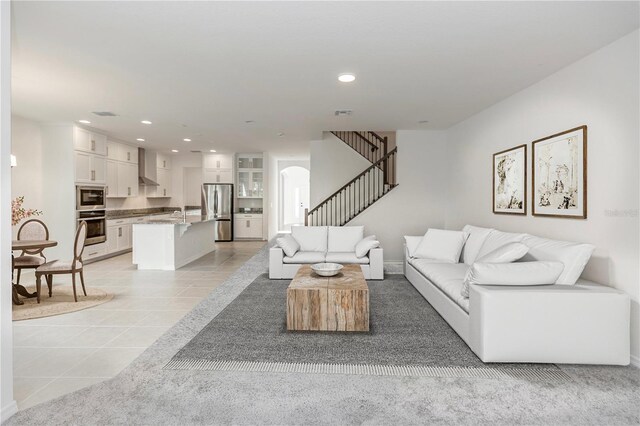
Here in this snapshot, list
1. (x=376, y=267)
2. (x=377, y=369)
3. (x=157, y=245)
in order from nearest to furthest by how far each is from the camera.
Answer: (x=377, y=369) < (x=376, y=267) < (x=157, y=245)

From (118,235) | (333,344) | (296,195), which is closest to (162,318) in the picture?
(333,344)

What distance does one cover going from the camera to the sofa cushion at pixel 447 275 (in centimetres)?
345

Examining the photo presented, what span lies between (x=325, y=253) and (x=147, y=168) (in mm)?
6434

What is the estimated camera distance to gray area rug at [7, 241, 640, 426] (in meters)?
2.13

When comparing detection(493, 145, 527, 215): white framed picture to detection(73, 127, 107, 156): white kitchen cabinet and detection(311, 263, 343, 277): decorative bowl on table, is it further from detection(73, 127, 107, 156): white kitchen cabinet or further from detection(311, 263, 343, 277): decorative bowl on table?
detection(73, 127, 107, 156): white kitchen cabinet

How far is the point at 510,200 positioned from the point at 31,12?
5.23 m

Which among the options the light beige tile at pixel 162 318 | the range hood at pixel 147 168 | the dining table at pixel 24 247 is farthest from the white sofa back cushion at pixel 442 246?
the range hood at pixel 147 168

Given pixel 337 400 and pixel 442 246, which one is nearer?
pixel 337 400

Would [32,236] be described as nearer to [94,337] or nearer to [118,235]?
[94,337]

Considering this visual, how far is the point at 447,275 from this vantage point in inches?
163

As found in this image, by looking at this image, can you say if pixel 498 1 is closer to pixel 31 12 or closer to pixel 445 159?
pixel 31 12

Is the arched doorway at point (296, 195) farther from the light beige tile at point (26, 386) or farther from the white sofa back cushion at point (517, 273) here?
the light beige tile at point (26, 386)

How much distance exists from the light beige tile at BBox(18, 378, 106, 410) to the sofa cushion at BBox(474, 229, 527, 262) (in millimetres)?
4085

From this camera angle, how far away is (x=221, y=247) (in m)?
9.72
